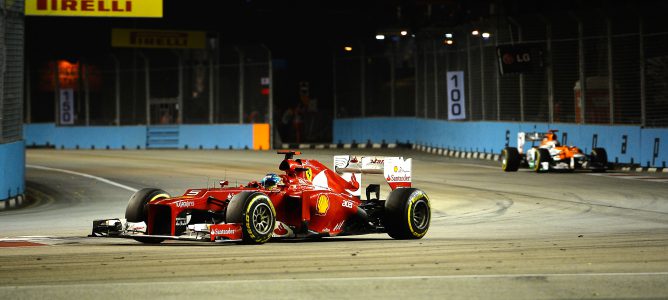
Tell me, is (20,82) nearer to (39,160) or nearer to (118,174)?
(118,174)

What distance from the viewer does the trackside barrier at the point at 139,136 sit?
47281 millimetres

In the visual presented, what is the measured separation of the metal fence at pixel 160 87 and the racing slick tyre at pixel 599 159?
62.6ft

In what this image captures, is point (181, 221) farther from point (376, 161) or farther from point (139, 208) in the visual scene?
point (376, 161)

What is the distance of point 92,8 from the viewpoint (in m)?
24.7

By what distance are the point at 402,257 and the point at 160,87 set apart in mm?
38287

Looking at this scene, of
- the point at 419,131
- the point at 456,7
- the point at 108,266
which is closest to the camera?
the point at 108,266

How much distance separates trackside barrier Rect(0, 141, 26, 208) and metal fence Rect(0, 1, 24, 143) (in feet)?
0.64

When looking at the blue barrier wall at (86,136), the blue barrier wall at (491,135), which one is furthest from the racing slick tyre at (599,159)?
the blue barrier wall at (86,136)

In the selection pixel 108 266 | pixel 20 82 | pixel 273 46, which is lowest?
pixel 108 266

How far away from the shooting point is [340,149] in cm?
4681

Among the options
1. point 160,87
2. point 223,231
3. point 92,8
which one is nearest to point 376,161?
point 223,231

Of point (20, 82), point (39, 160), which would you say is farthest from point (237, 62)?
point (20, 82)

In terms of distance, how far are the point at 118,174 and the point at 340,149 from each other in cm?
1661

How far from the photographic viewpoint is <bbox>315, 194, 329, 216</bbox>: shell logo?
14797 mm
